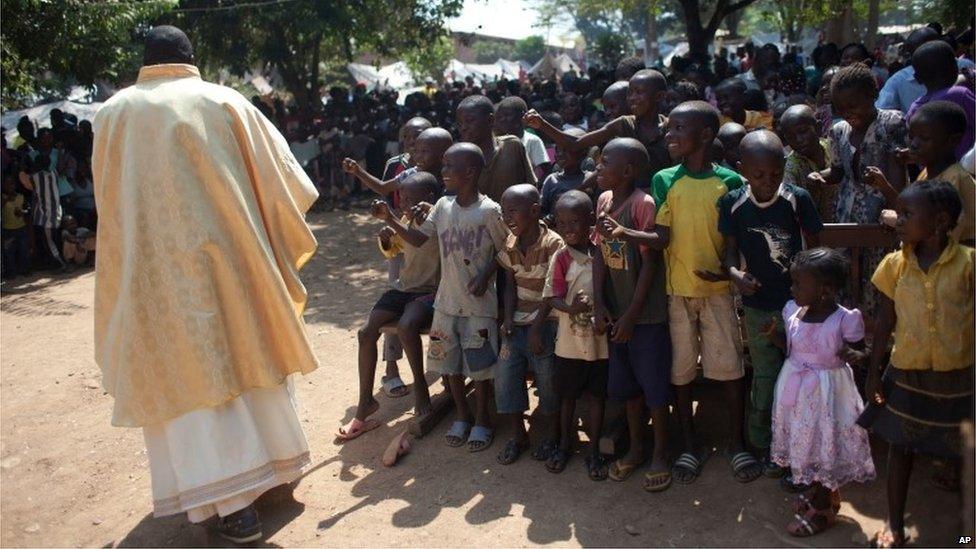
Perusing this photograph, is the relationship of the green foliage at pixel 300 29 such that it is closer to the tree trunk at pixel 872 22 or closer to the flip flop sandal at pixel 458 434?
the flip flop sandal at pixel 458 434

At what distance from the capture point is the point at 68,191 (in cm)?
1133

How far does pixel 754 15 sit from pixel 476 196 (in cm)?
7105

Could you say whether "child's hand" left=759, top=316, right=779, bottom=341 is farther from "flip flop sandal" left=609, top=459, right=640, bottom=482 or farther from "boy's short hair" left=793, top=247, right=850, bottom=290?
"flip flop sandal" left=609, top=459, right=640, bottom=482

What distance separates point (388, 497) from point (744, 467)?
5.69 feet

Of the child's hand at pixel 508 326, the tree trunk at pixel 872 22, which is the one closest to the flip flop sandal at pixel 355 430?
the child's hand at pixel 508 326

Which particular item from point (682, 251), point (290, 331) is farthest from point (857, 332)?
point (290, 331)

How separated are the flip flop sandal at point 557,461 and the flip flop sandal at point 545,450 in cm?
3

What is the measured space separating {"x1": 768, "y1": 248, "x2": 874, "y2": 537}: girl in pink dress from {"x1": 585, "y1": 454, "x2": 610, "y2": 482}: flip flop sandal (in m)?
0.97

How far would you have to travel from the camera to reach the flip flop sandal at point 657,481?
13.5ft

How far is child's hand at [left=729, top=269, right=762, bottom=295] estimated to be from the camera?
146 inches

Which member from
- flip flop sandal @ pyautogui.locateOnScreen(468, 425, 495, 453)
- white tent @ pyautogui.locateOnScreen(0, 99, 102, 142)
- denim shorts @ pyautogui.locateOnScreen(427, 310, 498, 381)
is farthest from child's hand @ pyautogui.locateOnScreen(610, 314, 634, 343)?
white tent @ pyautogui.locateOnScreen(0, 99, 102, 142)

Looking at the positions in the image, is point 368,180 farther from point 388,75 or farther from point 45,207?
point 388,75

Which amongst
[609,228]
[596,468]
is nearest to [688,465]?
[596,468]

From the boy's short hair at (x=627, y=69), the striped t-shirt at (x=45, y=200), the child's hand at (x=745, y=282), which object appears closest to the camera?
the child's hand at (x=745, y=282)
